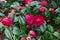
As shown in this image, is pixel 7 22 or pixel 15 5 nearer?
pixel 7 22

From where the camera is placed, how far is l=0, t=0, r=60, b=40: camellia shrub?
1846 millimetres

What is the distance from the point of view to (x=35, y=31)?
1928 mm

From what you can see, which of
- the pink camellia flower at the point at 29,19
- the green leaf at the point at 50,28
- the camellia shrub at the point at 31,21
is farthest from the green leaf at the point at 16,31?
the green leaf at the point at 50,28

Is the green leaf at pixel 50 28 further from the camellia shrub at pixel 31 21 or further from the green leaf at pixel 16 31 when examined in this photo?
the green leaf at pixel 16 31

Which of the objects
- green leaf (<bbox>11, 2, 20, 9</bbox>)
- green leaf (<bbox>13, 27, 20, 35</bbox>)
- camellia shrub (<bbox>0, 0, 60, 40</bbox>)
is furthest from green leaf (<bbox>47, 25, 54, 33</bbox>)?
green leaf (<bbox>11, 2, 20, 9</bbox>)

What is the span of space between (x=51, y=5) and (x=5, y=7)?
19.6 inches

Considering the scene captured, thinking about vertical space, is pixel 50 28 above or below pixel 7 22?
below

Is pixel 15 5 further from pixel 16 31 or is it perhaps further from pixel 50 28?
pixel 50 28

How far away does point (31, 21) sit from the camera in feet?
6.21

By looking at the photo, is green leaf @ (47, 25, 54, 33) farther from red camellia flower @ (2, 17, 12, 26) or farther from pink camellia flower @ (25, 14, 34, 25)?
red camellia flower @ (2, 17, 12, 26)

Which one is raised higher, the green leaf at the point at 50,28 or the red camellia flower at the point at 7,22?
the red camellia flower at the point at 7,22

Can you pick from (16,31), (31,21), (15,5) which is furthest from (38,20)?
(15,5)

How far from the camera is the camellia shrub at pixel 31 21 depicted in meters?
1.85

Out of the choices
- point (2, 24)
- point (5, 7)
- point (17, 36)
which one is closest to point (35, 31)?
point (17, 36)
